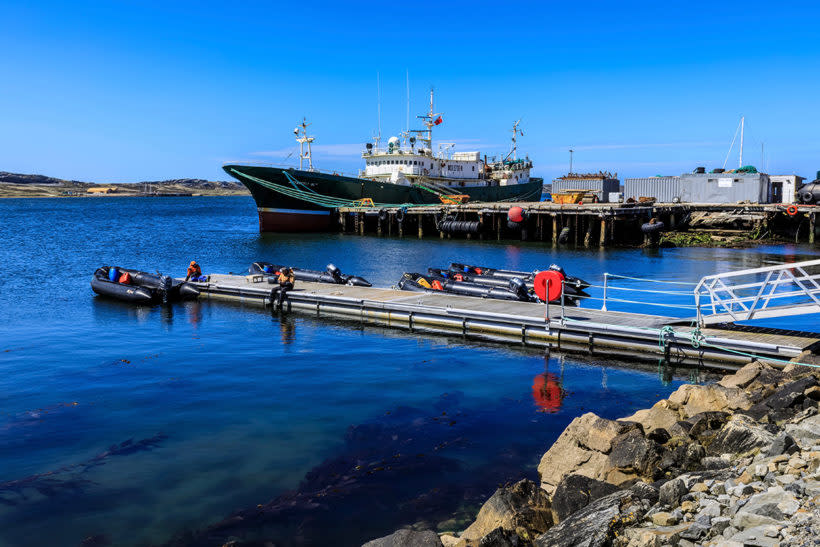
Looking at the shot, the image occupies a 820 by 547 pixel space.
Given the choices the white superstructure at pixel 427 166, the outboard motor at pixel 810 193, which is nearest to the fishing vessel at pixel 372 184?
the white superstructure at pixel 427 166

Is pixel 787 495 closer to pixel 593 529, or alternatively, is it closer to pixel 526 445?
pixel 593 529

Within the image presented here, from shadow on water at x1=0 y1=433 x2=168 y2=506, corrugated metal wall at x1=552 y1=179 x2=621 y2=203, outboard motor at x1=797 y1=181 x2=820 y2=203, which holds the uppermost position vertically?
corrugated metal wall at x1=552 y1=179 x2=621 y2=203

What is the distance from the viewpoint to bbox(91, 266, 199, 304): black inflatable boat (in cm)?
2362

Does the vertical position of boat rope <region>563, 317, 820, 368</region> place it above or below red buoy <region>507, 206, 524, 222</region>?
below

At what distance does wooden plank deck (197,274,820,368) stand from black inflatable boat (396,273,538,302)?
60cm

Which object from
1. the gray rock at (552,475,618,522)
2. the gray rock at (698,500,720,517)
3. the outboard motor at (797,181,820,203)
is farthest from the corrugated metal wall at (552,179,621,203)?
the gray rock at (698,500,720,517)

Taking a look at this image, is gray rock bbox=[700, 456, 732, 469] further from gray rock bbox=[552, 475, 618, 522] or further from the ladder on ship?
the ladder on ship

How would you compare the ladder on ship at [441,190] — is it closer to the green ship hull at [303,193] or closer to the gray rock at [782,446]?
the green ship hull at [303,193]

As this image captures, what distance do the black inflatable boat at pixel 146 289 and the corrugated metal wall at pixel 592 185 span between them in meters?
53.6

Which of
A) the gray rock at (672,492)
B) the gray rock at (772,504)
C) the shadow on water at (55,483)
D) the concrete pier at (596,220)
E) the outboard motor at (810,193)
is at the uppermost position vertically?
the outboard motor at (810,193)

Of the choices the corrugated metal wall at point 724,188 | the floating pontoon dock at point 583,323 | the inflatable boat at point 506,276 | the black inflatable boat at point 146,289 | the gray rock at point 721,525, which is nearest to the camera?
the gray rock at point 721,525

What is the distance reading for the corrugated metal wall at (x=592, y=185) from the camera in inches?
2788

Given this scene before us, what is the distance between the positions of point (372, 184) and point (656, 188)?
2817 centimetres

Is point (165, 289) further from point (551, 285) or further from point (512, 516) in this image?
point (512, 516)
